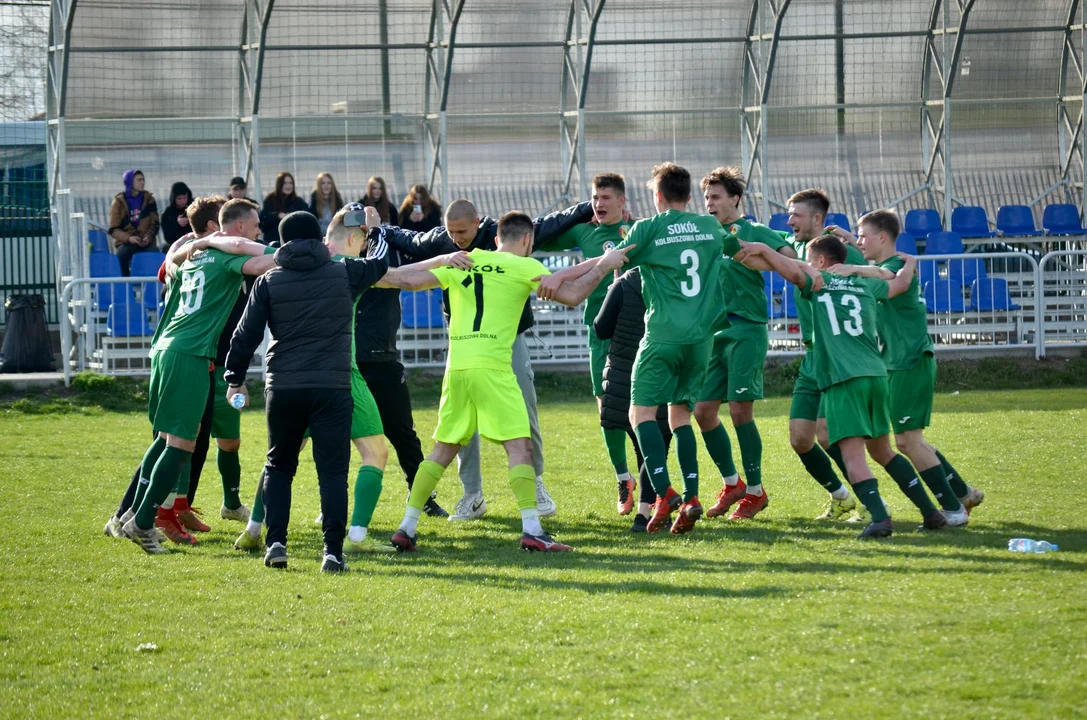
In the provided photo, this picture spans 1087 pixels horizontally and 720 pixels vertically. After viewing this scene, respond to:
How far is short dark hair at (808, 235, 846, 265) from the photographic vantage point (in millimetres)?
7703

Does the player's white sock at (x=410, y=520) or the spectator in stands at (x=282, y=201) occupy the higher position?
the spectator in stands at (x=282, y=201)

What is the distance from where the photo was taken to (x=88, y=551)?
25.7 feet

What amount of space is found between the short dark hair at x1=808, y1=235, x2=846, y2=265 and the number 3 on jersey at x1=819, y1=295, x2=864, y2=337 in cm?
23

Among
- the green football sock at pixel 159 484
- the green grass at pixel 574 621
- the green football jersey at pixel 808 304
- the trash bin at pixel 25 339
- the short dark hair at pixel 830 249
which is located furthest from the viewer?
the trash bin at pixel 25 339

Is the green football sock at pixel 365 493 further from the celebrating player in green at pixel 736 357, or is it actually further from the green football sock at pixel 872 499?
the green football sock at pixel 872 499

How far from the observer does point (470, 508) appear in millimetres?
9023

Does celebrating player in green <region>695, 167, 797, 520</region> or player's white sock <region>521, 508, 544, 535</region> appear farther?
celebrating player in green <region>695, 167, 797, 520</region>

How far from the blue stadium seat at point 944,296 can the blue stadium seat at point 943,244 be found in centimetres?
244

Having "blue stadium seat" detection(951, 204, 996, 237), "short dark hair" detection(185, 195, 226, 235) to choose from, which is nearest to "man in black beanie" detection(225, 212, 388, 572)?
"short dark hair" detection(185, 195, 226, 235)

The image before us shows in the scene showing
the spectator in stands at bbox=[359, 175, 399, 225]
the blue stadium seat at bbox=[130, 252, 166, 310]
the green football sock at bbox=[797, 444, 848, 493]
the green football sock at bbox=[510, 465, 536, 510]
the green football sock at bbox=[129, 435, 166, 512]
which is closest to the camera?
the green football sock at bbox=[510, 465, 536, 510]

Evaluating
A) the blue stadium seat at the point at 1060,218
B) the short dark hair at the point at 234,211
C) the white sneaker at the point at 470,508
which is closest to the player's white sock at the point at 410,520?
the white sneaker at the point at 470,508

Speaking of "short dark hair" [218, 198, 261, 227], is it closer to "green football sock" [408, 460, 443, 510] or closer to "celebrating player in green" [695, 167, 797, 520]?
"green football sock" [408, 460, 443, 510]

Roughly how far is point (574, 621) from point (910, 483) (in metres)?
2.78

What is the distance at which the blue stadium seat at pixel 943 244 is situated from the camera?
18.9m
